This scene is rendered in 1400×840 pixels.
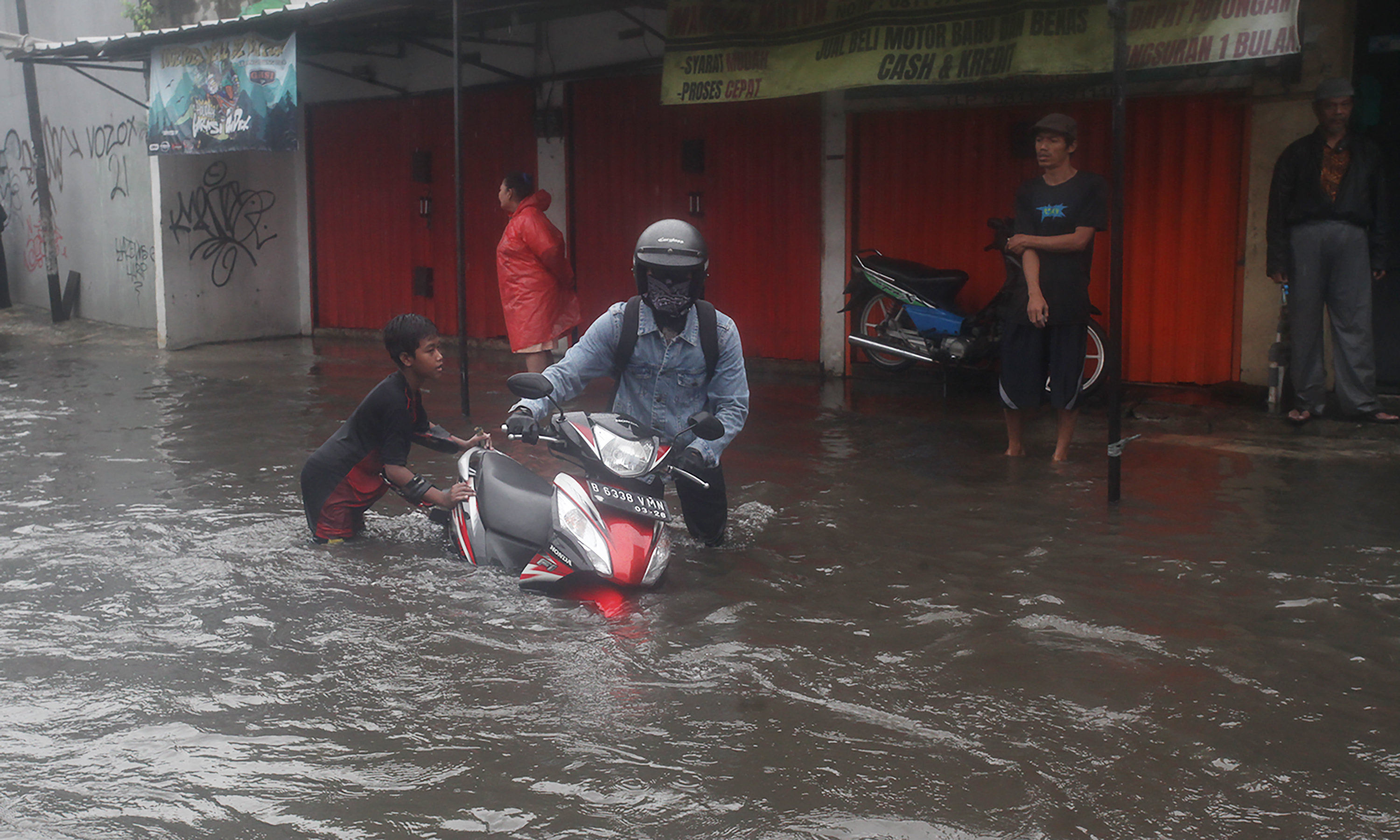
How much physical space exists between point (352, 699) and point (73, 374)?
9.46 m

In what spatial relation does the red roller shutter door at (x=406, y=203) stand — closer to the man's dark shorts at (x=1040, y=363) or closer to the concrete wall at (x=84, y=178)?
the concrete wall at (x=84, y=178)

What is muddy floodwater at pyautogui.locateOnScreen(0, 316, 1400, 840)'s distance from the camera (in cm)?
335

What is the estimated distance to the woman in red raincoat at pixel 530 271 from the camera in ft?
30.1

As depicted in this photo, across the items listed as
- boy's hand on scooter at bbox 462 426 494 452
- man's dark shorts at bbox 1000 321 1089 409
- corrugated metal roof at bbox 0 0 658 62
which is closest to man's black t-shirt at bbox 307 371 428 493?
boy's hand on scooter at bbox 462 426 494 452

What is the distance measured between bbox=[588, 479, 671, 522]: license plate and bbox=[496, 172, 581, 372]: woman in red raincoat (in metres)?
4.46

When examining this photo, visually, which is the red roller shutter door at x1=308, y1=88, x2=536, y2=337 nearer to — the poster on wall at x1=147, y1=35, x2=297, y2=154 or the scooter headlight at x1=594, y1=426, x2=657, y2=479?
the poster on wall at x1=147, y1=35, x2=297, y2=154

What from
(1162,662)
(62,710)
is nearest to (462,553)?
(62,710)

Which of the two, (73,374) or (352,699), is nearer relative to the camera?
(352,699)

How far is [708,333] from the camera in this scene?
5.38 metres

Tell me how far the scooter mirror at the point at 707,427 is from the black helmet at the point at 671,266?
27.1 inches

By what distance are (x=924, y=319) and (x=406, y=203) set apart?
23.2ft

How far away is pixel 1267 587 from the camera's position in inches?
200

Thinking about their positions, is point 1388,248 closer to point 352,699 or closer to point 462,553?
point 462,553

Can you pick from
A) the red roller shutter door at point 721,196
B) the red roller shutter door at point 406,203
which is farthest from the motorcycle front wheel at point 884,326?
the red roller shutter door at point 406,203
